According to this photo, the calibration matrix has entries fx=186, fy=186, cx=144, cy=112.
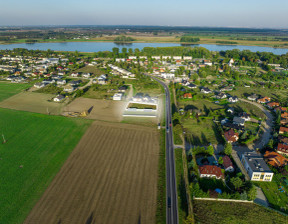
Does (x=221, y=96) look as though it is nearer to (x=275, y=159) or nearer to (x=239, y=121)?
(x=239, y=121)

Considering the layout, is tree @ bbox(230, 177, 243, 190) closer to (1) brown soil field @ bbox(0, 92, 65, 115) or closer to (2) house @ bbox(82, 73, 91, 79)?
(1) brown soil field @ bbox(0, 92, 65, 115)

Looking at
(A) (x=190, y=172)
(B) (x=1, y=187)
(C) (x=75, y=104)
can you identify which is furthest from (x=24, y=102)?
(A) (x=190, y=172)

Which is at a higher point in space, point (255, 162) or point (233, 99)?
point (233, 99)

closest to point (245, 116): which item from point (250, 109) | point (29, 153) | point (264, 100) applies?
point (250, 109)

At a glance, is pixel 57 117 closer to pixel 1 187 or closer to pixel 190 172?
pixel 1 187

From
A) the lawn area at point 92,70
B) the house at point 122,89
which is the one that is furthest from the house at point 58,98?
the lawn area at point 92,70

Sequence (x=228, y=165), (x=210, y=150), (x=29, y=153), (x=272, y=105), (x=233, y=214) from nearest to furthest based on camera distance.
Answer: (x=233, y=214) < (x=228, y=165) < (x=29, y=153) < (x=210, y=150) < (x=272, y=105)
